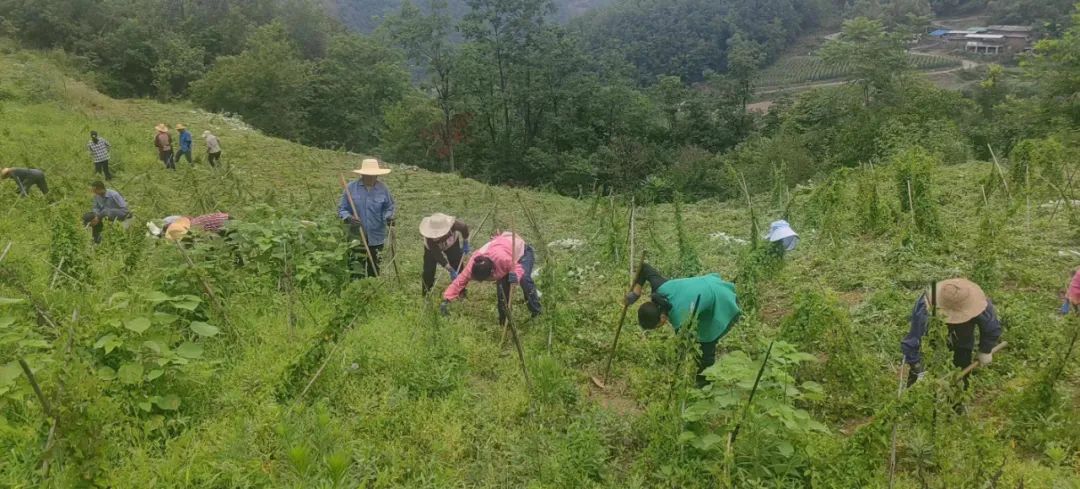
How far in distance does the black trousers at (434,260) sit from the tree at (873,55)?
2111 cm

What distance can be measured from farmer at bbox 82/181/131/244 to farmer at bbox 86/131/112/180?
4856mm

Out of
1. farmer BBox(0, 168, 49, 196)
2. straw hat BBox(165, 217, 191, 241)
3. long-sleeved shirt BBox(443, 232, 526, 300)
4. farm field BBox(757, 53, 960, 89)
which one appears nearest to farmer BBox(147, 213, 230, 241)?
straw hat BBox(165, 217, 191, 241)

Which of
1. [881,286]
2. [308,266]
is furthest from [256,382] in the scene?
[881,286]

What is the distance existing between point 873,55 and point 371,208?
21.9 m

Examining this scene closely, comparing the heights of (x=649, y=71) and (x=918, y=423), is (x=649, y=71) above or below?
below

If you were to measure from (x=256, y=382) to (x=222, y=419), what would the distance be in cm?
34

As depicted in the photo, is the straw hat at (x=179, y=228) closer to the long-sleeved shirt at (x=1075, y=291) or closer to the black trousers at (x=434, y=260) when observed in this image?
the black trousers at (x=434, y=260)

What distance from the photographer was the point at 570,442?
3.47 meters

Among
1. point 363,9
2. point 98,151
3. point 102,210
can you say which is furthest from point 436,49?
point 363,9

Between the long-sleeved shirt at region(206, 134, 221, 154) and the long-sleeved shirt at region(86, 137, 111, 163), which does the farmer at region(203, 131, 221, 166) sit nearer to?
the long-sleeved shirt at region(206, 134, 221, 154)

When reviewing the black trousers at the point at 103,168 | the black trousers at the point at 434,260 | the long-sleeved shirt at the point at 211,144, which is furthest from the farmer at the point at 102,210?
the long-sleeved shirt at the point at 211,144

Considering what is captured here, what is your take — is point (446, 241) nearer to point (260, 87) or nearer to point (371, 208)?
point (371, 208)

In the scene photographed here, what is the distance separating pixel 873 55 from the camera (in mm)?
21781

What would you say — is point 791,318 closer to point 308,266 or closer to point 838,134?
point 308,266
